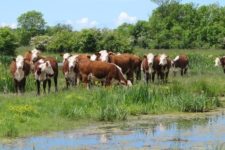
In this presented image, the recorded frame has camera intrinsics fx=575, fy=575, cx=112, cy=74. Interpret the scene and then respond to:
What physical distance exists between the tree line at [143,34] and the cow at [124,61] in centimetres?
2072

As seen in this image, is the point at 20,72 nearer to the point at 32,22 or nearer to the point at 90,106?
the point at 90,106

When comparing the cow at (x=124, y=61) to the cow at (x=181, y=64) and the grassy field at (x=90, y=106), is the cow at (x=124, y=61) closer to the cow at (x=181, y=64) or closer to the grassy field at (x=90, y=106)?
the grassy field at (x=90, y=106)

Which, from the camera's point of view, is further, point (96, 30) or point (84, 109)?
point (96, 30)

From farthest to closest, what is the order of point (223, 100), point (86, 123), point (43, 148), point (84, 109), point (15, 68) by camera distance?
point (15, 68) → point (223, 100) → point (84, 109) → point (86, 123) → point (43, 148)

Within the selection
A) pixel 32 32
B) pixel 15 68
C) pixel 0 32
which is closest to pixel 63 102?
pixel 15 68

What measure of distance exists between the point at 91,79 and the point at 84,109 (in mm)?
6708

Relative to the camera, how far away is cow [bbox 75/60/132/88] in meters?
25.5

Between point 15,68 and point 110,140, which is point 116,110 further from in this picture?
point 15,68

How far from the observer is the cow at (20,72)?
1038 inches

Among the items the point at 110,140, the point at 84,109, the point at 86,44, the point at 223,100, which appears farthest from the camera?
the point at 86,44

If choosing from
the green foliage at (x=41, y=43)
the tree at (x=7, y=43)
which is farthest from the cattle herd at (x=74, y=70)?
the green foliage at (x=41, y=43)

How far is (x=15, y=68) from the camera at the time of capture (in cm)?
2645

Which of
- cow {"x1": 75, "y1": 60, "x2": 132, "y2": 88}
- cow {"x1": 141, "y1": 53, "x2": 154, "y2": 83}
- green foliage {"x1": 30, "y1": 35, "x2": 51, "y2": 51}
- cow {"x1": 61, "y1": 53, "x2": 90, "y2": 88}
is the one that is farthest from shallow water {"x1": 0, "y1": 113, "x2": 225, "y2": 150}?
green foliage {"x1": 30, "y1": 35, "x2": 51, "y2": 51}

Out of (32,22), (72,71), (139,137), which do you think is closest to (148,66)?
(72,71)
